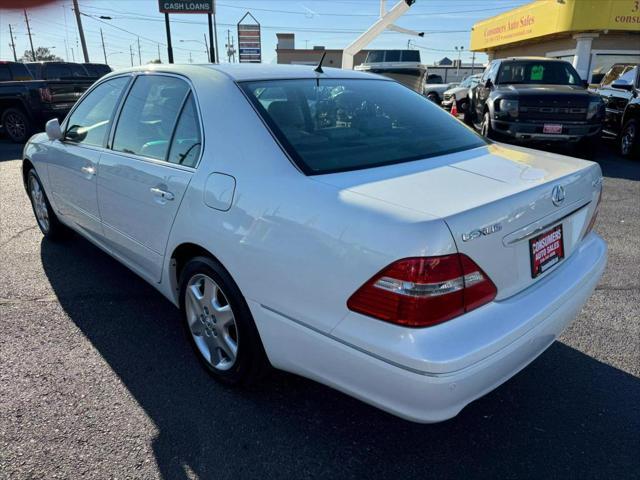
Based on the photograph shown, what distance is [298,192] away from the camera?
200cm

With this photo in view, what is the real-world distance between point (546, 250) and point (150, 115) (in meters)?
2.31

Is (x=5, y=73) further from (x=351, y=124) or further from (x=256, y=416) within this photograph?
(x=256, y=416)

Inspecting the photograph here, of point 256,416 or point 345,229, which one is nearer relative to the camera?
point 345,229

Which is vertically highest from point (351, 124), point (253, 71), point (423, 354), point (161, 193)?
point (253, 71)

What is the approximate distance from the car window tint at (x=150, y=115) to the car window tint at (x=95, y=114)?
22 centimetres

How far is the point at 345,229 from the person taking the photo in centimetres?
179

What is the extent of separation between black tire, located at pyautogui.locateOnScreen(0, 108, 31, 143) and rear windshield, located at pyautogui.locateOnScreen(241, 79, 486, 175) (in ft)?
39.0

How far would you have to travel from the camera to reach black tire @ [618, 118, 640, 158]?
29.8ft

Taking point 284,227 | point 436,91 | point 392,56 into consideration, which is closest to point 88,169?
point 284,227

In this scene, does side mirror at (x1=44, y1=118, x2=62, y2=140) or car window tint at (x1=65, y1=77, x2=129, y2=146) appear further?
side mirror at (x1=44, y1=118, x2=62, y2=140)

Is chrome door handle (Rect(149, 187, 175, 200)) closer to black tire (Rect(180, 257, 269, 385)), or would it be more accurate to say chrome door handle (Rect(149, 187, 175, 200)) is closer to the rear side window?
black tire (Rect(180, 257, 269, 385))

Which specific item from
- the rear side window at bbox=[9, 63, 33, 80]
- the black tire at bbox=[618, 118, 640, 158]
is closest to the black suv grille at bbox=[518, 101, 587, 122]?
the black tire at bbox=[618, 118, 640, 158]

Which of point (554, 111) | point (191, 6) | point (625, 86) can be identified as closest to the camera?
point (554, 111)

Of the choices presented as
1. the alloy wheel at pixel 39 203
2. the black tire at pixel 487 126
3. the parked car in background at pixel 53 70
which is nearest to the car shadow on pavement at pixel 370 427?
the alloy wheel at pixel 39 203
